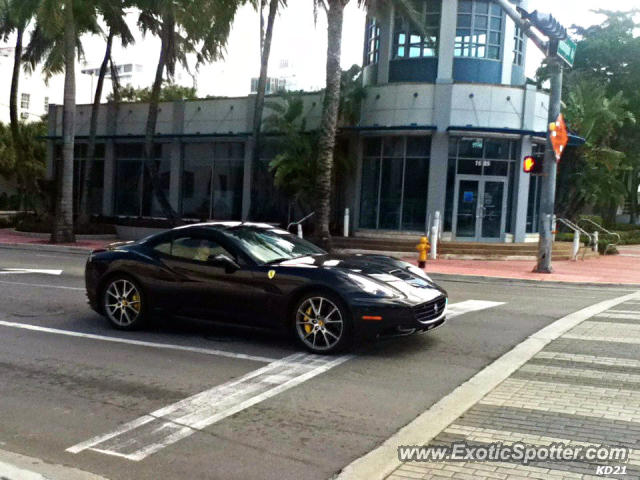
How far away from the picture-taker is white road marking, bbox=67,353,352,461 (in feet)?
16.1

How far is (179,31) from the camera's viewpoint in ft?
87.9

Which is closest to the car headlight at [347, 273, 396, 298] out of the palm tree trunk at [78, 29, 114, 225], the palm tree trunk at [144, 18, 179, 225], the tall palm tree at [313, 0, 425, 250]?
the tall palm tree at [313, 0, 425, 250]

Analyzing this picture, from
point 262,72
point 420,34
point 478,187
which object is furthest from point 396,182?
point 262,72

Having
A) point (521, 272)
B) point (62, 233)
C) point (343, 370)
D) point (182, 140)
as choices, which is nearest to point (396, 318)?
point (343, 370)

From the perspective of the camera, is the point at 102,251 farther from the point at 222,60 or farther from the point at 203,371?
the point at 222,60

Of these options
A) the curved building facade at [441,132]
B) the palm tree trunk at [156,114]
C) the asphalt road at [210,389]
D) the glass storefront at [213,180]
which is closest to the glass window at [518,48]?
the curved building facade at [441,132]

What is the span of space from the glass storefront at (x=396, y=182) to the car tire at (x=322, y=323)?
17191 millimetres

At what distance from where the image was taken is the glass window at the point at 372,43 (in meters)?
26.8

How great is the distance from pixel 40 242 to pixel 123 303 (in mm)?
18841

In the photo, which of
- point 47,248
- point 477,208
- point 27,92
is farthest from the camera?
point 27,92

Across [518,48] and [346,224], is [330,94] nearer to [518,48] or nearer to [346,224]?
[346,224]

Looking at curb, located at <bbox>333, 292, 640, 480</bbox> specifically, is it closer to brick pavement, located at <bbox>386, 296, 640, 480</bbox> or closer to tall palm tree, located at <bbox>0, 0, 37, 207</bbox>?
brick pavement, located at <bbox>386, 296, 640, 480</bbox>

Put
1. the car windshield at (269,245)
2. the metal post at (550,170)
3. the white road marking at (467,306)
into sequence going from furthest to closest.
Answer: the metal post at (550,170)
the white road marking at (467,306)
the car windshield at (269,245)

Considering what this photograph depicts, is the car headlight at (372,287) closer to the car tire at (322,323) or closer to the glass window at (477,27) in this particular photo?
the car tire at (322,323)
